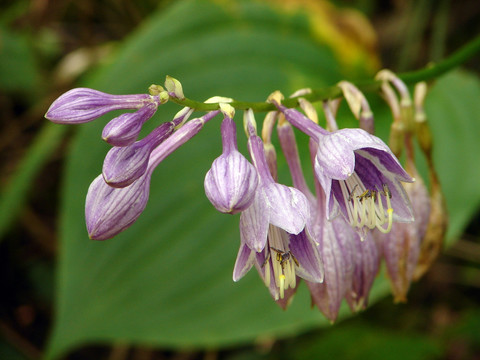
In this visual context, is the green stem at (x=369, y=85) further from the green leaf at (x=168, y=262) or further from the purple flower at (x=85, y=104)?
the green leaf at (x=168, y=262)

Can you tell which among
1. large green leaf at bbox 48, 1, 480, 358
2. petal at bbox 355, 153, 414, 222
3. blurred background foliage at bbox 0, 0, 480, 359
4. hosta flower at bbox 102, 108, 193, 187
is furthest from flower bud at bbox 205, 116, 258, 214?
large green leaf at bbox 48, 1, 480, 358

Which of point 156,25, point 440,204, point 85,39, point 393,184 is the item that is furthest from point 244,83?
point 85,39

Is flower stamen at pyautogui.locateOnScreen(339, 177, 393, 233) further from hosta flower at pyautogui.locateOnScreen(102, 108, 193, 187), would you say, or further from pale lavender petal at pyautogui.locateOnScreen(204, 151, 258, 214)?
hosta flower at pyautogui.locateOnScreen(102, 108, 193, 187)

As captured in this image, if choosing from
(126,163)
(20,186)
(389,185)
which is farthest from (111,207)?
(20,186)

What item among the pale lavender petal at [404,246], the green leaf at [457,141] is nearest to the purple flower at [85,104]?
the pale lavender petal at [404,246]

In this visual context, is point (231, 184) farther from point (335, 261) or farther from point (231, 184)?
point (335, 261)

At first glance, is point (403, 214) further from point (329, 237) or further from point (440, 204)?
point (440, 204)
